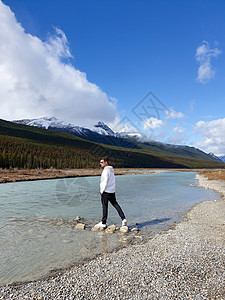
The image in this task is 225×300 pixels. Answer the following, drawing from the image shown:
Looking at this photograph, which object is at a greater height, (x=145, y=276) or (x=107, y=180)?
(x=107, y=180)

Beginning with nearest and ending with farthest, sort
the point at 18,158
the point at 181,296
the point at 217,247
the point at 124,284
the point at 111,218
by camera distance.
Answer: the point at 181,296 < the point at 124,284 < the point at 217,247 < the point at 111,218 < the point at 18,158

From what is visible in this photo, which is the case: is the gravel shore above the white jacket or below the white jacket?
below

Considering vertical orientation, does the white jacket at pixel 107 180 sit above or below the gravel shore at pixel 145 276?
above

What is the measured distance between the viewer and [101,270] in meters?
5.86

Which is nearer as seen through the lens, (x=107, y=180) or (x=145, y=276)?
(x=145, y=276)

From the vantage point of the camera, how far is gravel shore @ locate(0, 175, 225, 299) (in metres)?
4.69

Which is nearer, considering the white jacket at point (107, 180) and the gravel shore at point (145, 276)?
the gravel shore at point (145, 276)

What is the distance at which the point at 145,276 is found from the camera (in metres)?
5.47

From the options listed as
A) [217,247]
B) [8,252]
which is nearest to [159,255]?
[217,247]

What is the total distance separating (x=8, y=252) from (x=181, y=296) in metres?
6.40

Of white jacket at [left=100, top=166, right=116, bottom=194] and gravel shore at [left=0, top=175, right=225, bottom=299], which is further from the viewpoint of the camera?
white jacket at [left=100, top=166, right=116, bottom=194]

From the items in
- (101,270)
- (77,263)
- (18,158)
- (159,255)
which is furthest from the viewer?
(18,158)

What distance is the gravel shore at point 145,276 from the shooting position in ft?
15.4

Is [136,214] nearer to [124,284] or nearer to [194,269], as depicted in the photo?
[194,269]
